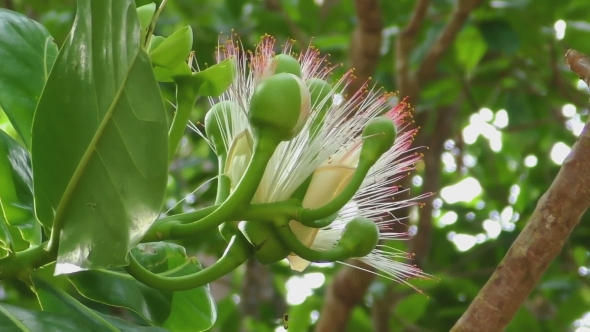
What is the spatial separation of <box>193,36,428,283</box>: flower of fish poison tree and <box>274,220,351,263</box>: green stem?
0.02 meters

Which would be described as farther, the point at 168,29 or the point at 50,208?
the point at 168,29

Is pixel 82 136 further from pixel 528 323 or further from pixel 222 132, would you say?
pixel 528 323

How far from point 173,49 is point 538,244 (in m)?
0.36

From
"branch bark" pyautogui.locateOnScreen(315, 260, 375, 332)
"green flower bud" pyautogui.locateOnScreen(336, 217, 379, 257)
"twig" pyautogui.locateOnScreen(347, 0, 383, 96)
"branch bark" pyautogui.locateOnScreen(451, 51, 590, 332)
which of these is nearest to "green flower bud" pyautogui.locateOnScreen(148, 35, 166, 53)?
"green flower bud" pyautogui.locateOnScreen(336, 217, 379, 257)

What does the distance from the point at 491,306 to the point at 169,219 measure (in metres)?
0.29

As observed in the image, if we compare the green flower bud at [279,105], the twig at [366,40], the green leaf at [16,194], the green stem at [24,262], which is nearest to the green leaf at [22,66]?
the green leaf at [16,194]

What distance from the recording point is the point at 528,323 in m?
1.70

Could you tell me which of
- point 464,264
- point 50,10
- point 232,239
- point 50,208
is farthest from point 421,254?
point 50,208

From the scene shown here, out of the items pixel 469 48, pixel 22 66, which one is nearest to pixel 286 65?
pixel 22 66

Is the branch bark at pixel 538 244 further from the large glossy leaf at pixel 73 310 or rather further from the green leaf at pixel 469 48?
the green leaf at pixel 469 48

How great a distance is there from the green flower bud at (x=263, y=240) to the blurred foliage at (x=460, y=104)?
1.10 metres

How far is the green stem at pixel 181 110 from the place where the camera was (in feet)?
2.19

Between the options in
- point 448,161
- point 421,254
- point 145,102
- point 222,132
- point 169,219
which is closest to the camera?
point 145,102

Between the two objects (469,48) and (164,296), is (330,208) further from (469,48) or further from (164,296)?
(469,48)
